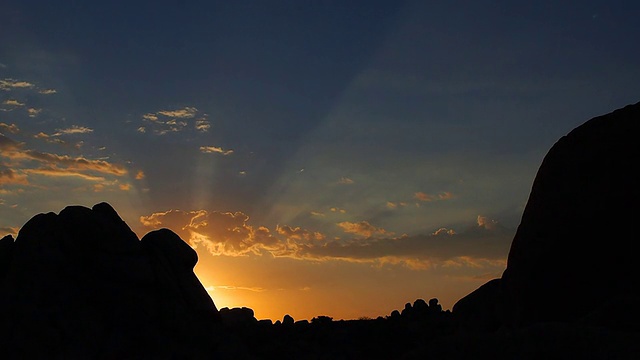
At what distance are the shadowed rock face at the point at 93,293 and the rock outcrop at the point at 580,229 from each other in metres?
23.8

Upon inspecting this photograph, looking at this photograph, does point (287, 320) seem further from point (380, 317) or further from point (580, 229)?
point (580, 229)

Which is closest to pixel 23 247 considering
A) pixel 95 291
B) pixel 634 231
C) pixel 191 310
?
pixel 95 291

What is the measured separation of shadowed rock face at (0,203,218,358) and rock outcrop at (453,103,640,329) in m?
23.8

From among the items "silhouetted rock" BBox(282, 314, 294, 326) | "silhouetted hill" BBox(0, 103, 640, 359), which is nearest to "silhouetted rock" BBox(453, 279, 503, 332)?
"silhouetted hill" BBox(0, 103, 640, 359)

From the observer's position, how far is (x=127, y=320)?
3728 centimetres

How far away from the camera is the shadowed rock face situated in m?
35.0

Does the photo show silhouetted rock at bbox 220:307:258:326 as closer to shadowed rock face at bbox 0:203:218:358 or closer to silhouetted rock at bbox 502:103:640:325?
shadowed rock face at bbox 0:203:218:358

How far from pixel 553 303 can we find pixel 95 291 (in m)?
28.2

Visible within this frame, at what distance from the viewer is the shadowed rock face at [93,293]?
115 feet

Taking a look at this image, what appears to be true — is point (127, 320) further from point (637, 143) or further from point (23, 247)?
point (637, 143)

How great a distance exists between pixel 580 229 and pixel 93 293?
2924 cm

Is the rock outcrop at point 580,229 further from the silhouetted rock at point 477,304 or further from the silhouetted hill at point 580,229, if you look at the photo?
the silhouetted rock at point 477,304

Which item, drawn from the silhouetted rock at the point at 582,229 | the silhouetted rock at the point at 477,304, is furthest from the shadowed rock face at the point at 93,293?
the silhouetted rock at the point at 582,229

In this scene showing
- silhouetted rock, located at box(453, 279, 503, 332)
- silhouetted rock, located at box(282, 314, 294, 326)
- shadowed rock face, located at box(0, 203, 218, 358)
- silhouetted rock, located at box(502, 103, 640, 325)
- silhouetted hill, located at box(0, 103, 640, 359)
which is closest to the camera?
silhouetted hill, located at box(0, 103, 640, 359)
